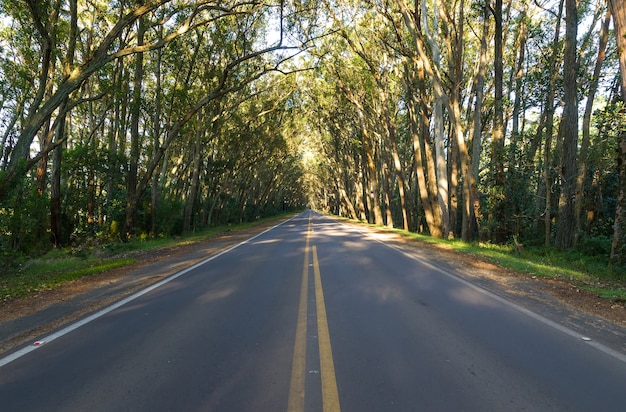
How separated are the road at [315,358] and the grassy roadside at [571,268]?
10.4 ft

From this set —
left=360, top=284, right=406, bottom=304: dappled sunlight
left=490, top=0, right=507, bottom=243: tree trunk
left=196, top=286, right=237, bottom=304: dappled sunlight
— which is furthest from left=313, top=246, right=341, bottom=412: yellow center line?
left=490, top=0, right=507, bottom=243: tree trunk

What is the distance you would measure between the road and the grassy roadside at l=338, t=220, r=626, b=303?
3.16 meters

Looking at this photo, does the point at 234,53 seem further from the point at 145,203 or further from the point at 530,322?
the point at 530,322

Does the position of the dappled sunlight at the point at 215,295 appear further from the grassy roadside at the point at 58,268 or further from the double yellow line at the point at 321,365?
the grassy roadside at the point at 58,268

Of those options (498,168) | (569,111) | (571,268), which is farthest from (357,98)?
(571,268)

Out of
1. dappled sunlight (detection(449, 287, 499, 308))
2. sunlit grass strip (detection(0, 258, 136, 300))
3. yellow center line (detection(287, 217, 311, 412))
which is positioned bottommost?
sunlit grass strip (detection(0, 258, 136, 300))

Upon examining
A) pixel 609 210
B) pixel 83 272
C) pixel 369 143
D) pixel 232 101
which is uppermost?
pixel 232 101

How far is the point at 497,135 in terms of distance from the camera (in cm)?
1889

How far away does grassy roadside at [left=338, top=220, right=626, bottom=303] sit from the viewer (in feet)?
28.6

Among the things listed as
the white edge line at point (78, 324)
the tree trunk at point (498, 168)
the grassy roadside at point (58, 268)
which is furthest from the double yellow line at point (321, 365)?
the tree trunk at point (498, 168)

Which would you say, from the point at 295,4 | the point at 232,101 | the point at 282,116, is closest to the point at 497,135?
the point at 295,4

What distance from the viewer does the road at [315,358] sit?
11.6 ft

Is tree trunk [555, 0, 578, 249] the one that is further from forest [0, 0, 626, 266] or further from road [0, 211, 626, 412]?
road [0, 211, 626, 412]

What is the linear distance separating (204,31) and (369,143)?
17.5m
